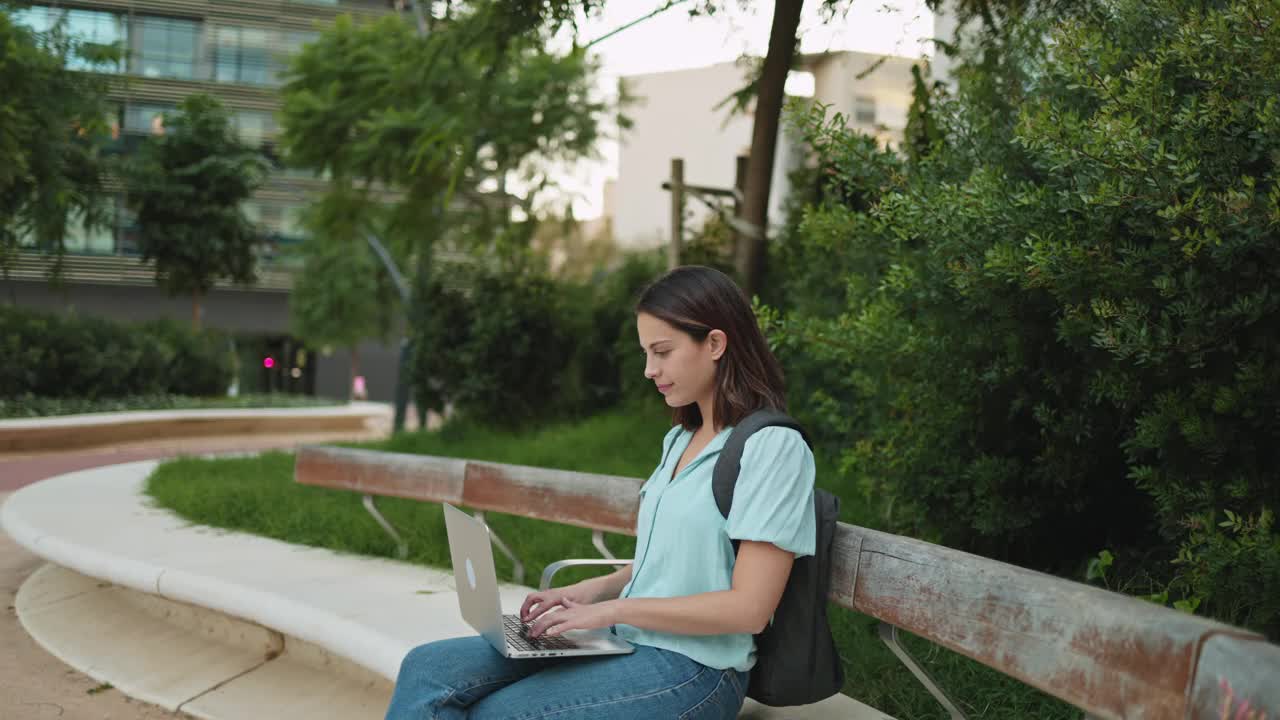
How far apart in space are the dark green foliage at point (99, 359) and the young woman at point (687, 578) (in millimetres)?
17631

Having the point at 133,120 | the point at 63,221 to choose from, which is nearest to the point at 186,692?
the point at 63,221

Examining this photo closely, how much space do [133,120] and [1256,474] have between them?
41.0 meters

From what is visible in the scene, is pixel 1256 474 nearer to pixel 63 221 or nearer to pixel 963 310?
pixel 963 310

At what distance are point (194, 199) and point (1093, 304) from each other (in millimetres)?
22599

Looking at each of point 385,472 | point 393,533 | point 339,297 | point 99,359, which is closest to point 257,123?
point 339,297

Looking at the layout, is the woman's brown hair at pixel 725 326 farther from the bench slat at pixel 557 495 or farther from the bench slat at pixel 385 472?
the bench slat at pixel 385 472

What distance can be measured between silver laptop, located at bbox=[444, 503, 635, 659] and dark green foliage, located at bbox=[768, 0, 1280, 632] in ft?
5.45

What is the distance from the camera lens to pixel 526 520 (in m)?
6.71

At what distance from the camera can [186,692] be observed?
448cm

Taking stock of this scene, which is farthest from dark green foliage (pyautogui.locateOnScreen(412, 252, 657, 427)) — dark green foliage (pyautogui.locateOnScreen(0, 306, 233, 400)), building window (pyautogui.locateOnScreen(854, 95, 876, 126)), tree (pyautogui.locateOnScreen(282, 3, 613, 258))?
building window (pyautogui.locateOnScreen(854, 95, 876, 126))

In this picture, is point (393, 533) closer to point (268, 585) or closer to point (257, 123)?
point (268, 585)

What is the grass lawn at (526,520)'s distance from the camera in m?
3.59

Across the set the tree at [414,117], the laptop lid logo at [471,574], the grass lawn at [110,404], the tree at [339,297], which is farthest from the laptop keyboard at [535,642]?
the tree at [339,297]

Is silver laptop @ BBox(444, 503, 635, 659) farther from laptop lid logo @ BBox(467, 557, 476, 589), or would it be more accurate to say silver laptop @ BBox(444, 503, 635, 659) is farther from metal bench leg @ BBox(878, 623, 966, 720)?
metal bench leg @ BBox(878, 623, 966, 720)
